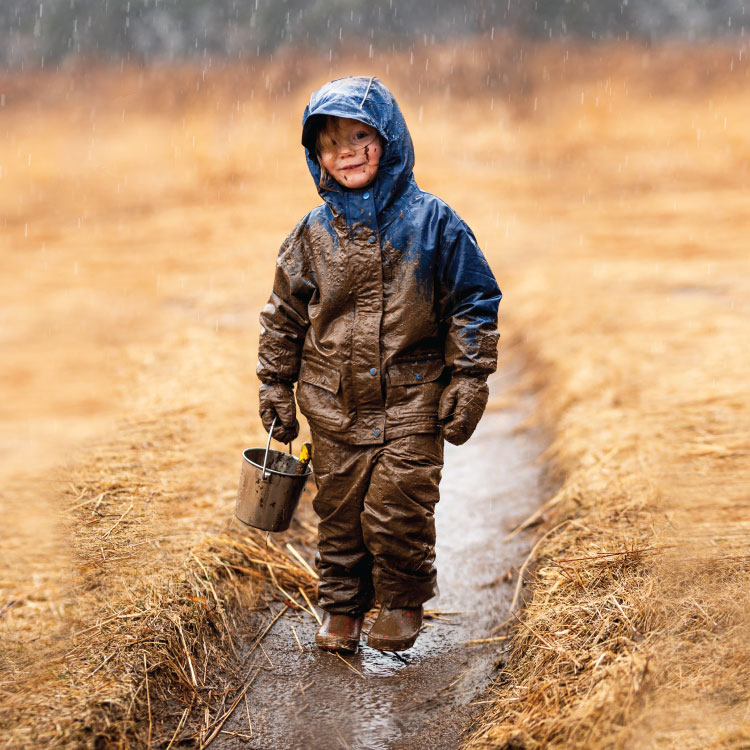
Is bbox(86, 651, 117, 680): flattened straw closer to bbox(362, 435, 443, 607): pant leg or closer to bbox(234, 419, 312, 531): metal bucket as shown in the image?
bbox(234, 419, 312, 531): metal bucket

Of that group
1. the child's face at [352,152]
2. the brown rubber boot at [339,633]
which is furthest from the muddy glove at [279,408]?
the child's face at [352,152]

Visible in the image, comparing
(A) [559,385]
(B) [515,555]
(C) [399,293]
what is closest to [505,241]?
(A) [559,385]

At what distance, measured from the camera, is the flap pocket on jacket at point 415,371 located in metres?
3.31

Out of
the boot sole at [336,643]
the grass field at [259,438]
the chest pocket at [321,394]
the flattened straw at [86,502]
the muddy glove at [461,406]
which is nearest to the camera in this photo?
the grass field at [259,438]

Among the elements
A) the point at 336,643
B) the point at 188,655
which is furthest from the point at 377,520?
the point at 188,655

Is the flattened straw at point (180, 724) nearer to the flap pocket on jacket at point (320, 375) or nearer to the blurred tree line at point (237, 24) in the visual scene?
the flap pocket on jacket at point (320, 375)

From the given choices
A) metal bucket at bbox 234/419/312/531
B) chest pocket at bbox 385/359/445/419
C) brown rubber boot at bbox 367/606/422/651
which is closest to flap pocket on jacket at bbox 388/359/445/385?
chest pocket at bbox 385/359/445/419

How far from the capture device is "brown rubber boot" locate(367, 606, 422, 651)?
3.46 meters

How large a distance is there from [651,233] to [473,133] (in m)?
8.25

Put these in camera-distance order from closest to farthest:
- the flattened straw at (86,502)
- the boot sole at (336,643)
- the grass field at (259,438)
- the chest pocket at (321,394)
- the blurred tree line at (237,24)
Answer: the grass field at (259,438)
the chest pocket at (321,394)
the boot sole at (336,643)
the flattened straw at (86,502)
the blurred tree line at (237,24)

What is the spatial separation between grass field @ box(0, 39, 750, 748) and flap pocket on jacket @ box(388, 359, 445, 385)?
89 centimetres

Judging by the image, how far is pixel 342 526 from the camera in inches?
137

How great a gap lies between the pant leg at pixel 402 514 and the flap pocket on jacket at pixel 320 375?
11.7 inches

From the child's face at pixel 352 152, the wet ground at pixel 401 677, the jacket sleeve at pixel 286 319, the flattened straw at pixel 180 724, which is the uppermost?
the child's face at pixel 352 152
